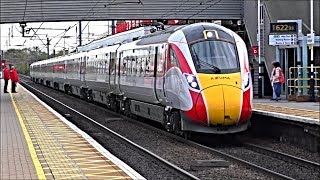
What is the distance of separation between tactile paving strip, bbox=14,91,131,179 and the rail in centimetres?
1090

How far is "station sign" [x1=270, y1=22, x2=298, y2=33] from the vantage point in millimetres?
24953

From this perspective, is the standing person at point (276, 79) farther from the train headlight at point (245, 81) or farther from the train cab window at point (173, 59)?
the train cab window at point (173, 59)

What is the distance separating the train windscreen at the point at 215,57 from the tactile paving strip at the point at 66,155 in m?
3.29

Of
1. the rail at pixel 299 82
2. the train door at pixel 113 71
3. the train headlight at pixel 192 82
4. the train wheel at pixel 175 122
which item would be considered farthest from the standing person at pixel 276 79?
the train headlight at pixel 192 82

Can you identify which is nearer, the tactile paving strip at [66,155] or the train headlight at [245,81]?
the tactile paving strip at [66,155]

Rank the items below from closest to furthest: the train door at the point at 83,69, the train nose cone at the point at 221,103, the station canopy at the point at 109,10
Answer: the train nose cone at the point at 221,103 → the station canopy at the point at 109,10 → the train door at the point at 83,69

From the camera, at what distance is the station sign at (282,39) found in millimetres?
24812

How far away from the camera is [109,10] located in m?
30.5

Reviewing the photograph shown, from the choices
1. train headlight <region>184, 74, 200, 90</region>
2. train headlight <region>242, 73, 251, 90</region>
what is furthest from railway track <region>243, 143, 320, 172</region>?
train headlight <region>184, 74, 200, 90</region>

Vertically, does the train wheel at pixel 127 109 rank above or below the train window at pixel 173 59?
below

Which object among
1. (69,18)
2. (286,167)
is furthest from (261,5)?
(286,167)

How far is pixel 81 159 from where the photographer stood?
420 inches

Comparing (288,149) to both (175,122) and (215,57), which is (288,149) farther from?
(175,122)

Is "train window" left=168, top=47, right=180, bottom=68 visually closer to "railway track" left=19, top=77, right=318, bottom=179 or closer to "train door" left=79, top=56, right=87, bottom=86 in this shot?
"railway track" left=19, top=77, right=318, bottom=179
